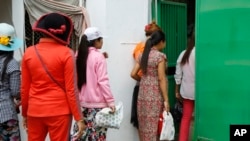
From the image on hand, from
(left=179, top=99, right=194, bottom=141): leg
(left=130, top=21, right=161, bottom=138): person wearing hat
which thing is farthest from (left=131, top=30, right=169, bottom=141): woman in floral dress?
(left=179, top=99, right=194, bottom=141): leg

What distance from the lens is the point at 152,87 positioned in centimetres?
509

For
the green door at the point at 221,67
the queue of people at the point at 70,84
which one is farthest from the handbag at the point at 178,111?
the green door at the point at 221,67

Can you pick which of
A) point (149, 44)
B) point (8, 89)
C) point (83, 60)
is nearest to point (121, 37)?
point (149, 44)

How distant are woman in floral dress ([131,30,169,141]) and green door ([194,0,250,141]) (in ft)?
1.43

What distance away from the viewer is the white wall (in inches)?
208

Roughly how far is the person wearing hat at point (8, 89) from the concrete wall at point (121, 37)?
1.33m

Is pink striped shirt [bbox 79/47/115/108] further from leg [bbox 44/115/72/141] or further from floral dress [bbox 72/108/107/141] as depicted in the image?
leg [bbox 44/115/72/141]

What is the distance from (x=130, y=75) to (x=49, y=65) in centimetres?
186

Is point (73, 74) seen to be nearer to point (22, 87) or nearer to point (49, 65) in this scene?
point (49, 65)

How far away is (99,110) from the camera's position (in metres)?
4.40

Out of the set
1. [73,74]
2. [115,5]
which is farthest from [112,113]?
[115,5]

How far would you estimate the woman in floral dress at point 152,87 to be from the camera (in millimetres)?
5039

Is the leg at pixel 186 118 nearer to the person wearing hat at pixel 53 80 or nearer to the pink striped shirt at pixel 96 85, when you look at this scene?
the pink striped shirt at pixel 96 85

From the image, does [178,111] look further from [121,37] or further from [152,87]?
[121,37]
